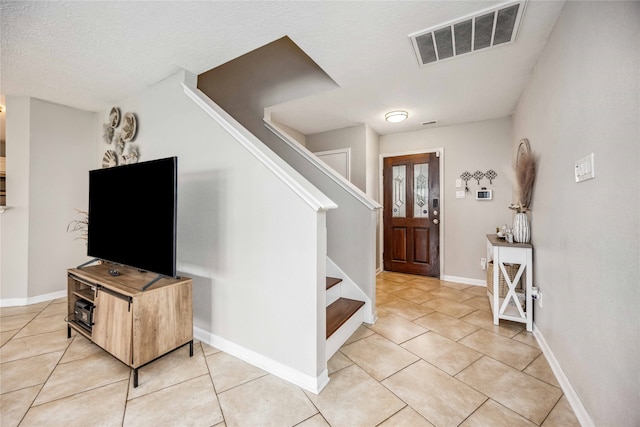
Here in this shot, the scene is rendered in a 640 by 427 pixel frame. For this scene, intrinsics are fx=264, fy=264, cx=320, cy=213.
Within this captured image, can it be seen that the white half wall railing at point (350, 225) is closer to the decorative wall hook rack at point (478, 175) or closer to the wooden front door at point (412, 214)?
the wooden front door at point (412, 214)

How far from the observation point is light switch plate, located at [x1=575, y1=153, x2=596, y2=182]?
4.29 ft

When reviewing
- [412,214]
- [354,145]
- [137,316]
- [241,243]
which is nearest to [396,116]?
[354,145]

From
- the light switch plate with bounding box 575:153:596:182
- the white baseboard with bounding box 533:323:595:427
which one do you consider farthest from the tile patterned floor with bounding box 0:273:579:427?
the light switch plate with bounding box 575:153:596:182

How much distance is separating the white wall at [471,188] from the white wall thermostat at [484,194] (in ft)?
0.16

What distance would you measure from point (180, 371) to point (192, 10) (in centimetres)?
234

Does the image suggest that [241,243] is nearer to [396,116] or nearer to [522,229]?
[522,229]

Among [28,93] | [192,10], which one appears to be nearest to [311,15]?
[192,10]

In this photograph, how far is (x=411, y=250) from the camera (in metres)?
4.33

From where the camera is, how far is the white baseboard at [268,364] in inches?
64.1

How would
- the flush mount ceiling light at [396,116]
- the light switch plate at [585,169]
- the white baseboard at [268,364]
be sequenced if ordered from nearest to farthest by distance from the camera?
the light switch plate at [585,169]
the white baseboard at [268,364]
the flush mount ceiling light at [396,116]

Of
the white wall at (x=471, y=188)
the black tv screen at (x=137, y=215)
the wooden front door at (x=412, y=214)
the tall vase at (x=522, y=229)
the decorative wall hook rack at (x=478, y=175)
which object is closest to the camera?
the black tv screen at (x=137, y=215)

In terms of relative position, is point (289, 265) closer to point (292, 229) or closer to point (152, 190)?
point (292, 229)

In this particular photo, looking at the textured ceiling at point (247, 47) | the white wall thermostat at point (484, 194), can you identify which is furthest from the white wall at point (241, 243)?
the white wall thermostat at point (484, 194)

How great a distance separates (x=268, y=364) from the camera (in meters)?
1.81
